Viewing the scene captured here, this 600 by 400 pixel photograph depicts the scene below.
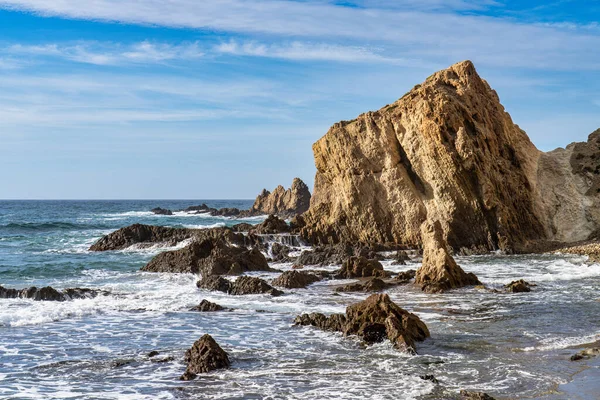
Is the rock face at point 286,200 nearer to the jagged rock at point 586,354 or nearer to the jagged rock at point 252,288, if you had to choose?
the jagged rock at point 252,288

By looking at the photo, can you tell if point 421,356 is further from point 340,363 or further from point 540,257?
point 540,257

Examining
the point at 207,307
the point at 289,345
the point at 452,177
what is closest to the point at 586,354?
the point at 289,345

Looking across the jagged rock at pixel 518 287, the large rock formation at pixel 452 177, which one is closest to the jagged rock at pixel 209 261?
the large rock formation at pixel 452 177

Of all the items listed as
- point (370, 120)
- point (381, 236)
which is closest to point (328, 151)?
point (370, 120)

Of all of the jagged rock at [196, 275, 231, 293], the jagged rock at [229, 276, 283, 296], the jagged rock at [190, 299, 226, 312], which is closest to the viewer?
the jagged rock at [190, 299, 226, 312]

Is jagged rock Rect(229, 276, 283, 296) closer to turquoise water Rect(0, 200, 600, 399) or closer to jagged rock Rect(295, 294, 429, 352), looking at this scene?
turquoise water Rect(0, 200, 600, 399)

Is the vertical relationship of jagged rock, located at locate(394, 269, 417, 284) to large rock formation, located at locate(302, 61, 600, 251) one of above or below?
below

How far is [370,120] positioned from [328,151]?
149 inches

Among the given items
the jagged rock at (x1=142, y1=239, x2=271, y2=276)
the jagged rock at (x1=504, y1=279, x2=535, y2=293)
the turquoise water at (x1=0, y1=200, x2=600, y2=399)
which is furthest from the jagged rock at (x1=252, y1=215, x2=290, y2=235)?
the jagged rock at (x1=504, y1=279, x2=535, y2=293)

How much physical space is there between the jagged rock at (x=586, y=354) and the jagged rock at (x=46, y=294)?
623 inches

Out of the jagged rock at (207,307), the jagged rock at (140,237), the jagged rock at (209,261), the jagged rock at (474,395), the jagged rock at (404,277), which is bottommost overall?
the jagged rock at (474,395)

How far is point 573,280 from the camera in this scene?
24.4m

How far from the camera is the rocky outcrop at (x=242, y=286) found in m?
22.8

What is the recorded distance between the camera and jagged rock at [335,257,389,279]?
1064 inches
